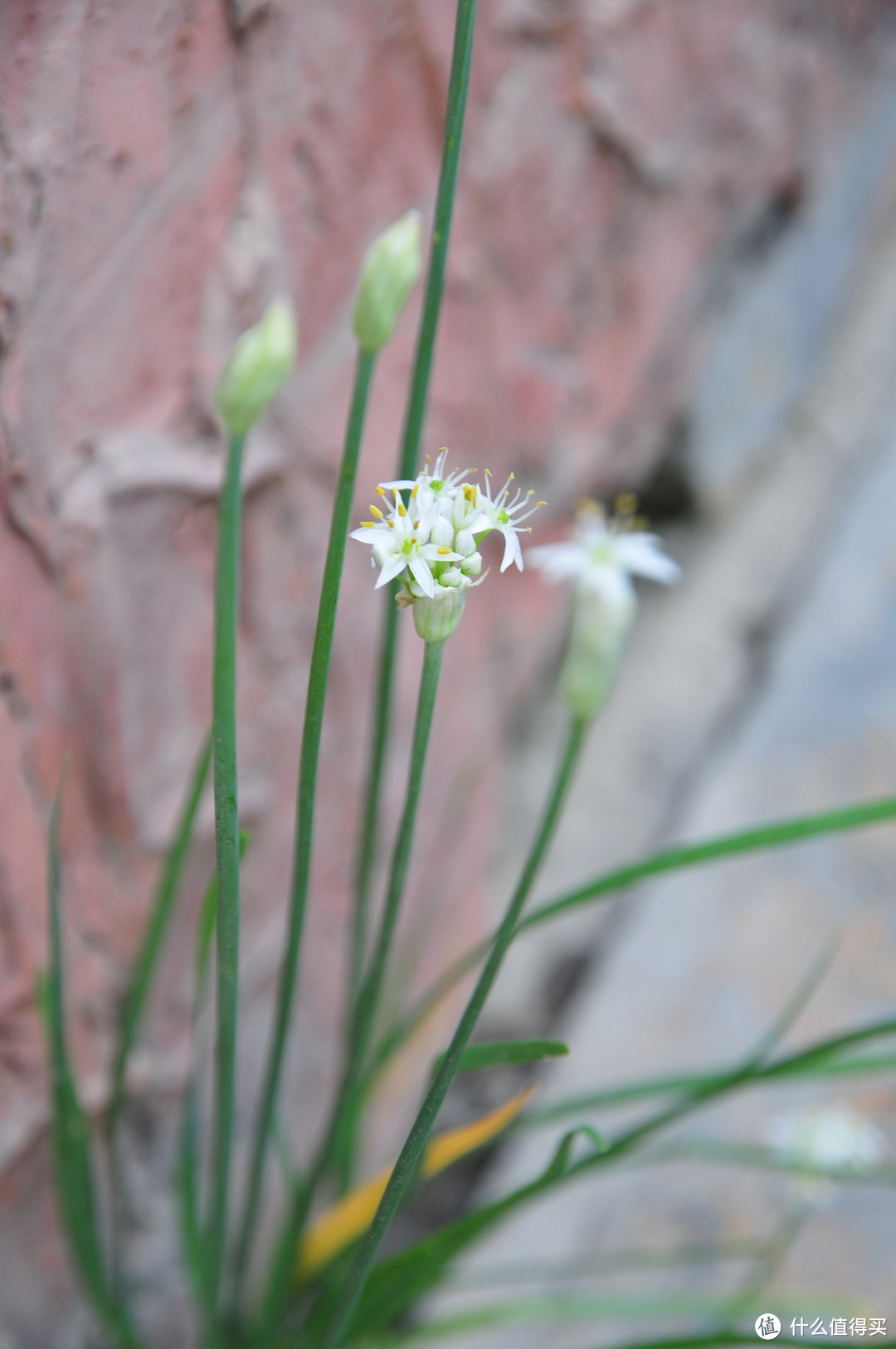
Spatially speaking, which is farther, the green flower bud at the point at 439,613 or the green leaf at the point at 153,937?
the green leaf at the point at 153,937

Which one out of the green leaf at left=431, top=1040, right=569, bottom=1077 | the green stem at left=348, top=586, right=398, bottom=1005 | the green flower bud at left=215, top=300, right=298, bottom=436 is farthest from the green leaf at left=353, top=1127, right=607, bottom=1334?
the green flower bud at left=215, top=300, right=298, bottom=436

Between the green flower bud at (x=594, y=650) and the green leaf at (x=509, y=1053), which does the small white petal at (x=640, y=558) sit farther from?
the green leaf at (x=509, y=1053)

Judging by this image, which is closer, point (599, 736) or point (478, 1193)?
point (478, 1193)

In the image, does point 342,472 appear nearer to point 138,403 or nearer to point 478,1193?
point 138,403

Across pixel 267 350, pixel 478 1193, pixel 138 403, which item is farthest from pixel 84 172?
pixel 478 1193

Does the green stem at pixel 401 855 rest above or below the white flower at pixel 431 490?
below

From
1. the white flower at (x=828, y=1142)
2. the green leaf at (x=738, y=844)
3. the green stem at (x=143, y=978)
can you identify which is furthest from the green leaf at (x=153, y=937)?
the white flower at (x=828, y=1142)

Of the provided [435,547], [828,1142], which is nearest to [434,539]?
[435,547]

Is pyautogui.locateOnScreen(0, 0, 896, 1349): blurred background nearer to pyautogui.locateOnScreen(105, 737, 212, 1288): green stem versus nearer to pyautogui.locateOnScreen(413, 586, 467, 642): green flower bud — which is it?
pyautogui.locateOnScreen(105, 737, 212, 1288): green stem
